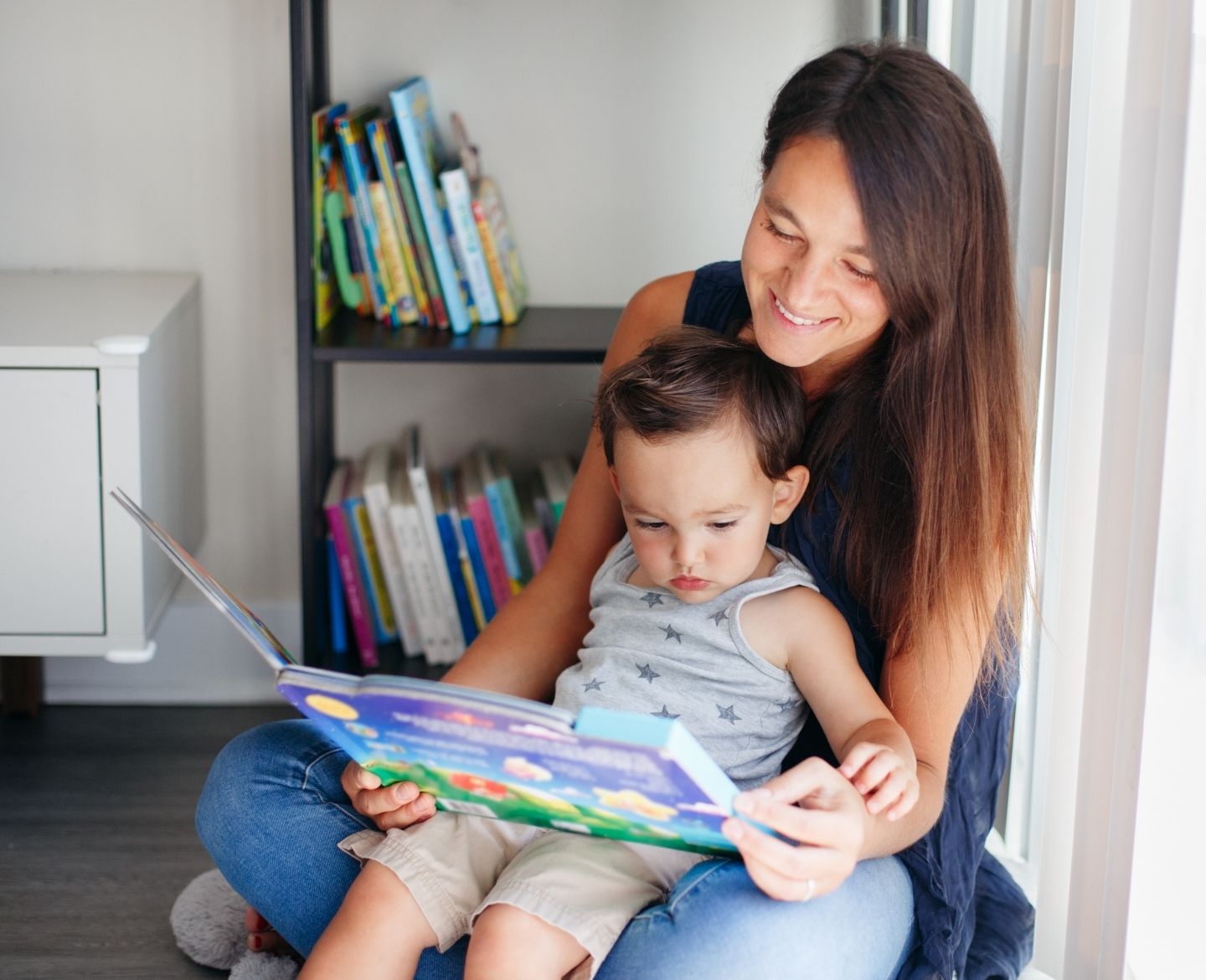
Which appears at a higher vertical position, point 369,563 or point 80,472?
point 80,472

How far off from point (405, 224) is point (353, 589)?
542 millimetres

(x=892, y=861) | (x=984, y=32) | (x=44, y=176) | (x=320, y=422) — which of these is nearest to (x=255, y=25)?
(x=44, y=176)

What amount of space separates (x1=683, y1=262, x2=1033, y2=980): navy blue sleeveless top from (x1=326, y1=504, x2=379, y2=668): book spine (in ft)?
2.60

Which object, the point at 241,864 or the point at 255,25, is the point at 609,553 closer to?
the point at 241,864

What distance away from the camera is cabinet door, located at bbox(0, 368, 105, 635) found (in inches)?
64.2

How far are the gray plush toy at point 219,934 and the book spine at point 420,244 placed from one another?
80 cm

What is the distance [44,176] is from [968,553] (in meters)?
1.48

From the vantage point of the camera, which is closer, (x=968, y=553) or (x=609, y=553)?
(x=968, y=553)

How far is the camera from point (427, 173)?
185cm

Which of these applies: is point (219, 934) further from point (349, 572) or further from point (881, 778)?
point (881, 778)

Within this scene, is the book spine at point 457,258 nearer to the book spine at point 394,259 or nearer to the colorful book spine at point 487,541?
the book spine at point 394,259

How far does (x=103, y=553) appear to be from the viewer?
5.56 feet

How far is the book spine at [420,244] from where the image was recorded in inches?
73.4

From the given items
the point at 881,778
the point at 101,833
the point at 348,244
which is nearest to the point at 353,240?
the point at 348,244
